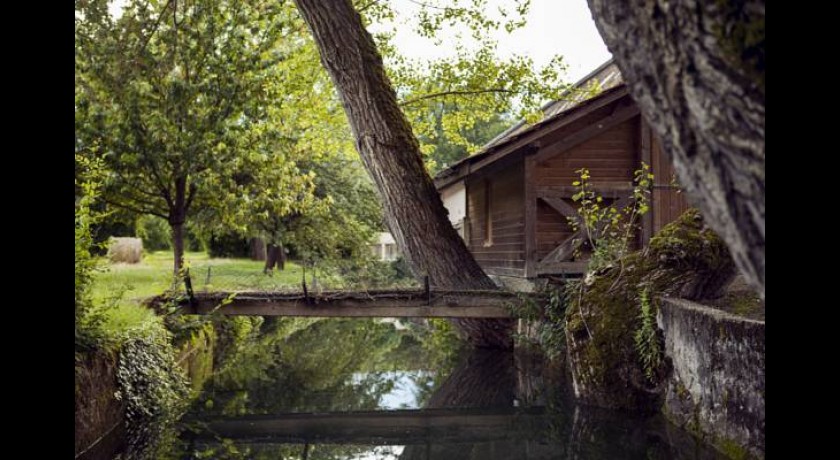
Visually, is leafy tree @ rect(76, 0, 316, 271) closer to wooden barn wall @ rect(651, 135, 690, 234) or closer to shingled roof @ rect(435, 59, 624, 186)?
shingled roof @ rect(435, 59, 624, 186)

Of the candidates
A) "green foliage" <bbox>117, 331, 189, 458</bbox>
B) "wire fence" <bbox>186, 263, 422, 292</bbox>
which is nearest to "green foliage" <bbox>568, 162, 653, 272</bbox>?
"wire fence" <bbox>186, 263, 422, 292</bbox>

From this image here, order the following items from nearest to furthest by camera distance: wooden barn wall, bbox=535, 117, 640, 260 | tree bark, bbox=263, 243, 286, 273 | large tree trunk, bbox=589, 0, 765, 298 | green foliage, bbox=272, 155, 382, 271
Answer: large tree trunk, bbox=589, 0, 765, 298
wooden barn wall, bbox=535, 117, 640, 260
green foliage, bbox=272, 155, 382, 271
tree bark, bbox=263, 243, 286, 273

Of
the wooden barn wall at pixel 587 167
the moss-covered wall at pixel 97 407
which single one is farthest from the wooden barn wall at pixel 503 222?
the moss-covered wall at pixel 97 407

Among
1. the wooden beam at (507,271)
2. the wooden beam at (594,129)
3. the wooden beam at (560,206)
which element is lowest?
the wooden beam at (507,271)

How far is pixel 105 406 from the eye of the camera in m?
7.61

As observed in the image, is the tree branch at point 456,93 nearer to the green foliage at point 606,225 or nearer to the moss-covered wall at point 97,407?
the green foliage at point 606,225

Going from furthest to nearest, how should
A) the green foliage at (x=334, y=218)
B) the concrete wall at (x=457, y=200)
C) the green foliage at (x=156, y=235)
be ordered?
the green foliage at (x=156, y=235) → the green foliage at (x=334, y=218) → the concrete wall at (x=457, y=200)

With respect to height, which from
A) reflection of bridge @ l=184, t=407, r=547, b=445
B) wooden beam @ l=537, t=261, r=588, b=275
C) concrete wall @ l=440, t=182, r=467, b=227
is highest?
concrete wall @ l=440, t=182, r=467, b=227

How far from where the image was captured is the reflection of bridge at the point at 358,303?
11.5m

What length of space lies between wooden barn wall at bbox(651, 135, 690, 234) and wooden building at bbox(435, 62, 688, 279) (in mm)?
18

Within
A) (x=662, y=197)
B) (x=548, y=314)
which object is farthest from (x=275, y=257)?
(x=548, y=314)

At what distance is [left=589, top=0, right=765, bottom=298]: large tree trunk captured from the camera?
1740mm

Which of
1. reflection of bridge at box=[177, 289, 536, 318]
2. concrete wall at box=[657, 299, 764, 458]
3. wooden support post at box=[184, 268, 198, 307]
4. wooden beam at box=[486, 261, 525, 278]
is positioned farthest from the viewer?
wooden beam at box=[486, 261, 525, 278]

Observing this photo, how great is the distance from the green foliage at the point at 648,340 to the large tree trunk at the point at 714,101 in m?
6.85
